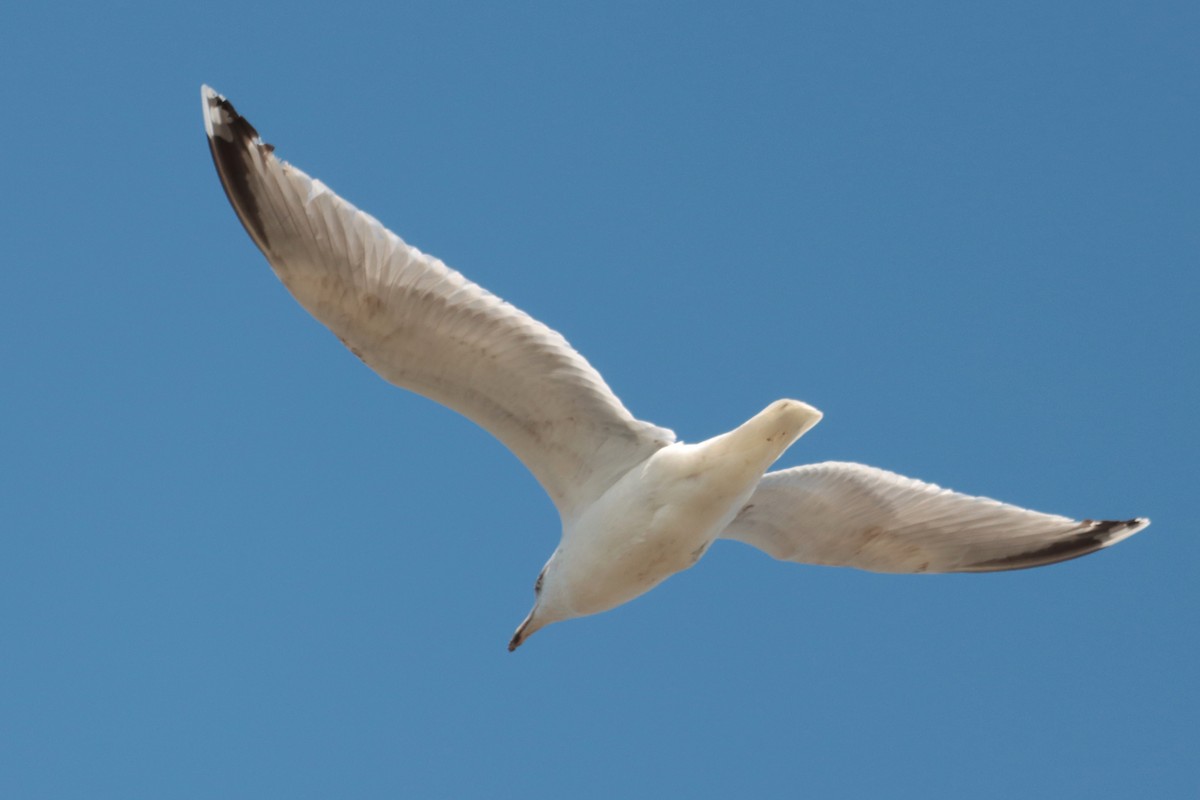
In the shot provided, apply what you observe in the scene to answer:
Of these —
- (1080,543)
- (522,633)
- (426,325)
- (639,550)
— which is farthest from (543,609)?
(1080,543)

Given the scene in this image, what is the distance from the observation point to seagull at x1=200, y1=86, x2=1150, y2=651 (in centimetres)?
1007

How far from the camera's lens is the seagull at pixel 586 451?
10070mm

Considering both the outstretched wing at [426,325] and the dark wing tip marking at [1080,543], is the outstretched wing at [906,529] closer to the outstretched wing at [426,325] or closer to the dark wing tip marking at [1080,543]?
the dark wing tip marking at [1080,543]

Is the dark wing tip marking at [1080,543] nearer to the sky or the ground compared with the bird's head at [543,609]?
nearer to the sky

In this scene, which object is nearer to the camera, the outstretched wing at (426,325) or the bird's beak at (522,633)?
the outstretched wing at (426,325)

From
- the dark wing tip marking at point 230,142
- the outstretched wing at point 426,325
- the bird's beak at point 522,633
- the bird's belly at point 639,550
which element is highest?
the dark wing tip marking at point 230,142

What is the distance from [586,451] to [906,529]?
2.30m

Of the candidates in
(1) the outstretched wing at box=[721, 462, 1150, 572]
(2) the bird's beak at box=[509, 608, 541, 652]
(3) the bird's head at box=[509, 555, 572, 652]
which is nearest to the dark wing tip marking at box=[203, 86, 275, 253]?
(3) the bird's head at box=[509, 555, 572, 652]

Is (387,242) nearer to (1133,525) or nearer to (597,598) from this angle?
(597,598)

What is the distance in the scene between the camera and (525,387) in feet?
35.5

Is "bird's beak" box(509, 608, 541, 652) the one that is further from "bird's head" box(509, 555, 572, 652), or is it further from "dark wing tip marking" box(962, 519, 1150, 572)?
"dark wing tip marking" box(962, 519, 1150, 572)

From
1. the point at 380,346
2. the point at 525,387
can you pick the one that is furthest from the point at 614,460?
the point at 380,346

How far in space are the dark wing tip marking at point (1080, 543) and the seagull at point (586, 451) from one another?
13 millimetres

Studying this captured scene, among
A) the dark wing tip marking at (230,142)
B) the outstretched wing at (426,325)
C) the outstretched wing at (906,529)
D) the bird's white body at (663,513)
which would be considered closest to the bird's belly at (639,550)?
the bird's white body at (663,513)
